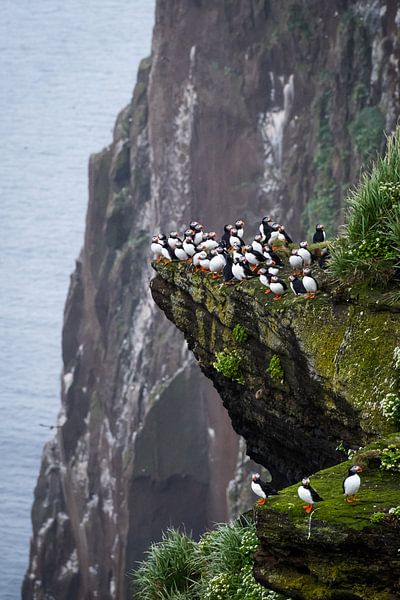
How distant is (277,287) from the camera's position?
780 inches

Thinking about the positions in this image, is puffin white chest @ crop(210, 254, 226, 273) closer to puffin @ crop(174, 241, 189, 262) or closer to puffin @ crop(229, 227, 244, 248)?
puffin @ crop(229, 227, 244, 248)

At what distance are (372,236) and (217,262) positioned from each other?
374cm

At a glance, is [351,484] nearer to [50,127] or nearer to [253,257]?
[253,257]

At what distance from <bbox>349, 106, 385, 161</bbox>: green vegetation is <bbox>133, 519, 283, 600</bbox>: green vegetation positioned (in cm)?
2194

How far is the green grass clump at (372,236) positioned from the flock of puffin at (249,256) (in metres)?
0.69

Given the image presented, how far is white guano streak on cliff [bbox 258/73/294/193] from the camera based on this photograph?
168ft

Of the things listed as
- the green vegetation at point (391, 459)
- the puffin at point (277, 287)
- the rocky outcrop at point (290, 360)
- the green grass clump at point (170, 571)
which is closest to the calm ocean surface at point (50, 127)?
the green grass clump at point (170, 571)

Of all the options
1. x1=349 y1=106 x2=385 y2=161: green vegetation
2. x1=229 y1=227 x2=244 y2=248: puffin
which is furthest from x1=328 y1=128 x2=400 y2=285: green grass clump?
x1=349 y1=106 x2=385 y2=161: green vegetation

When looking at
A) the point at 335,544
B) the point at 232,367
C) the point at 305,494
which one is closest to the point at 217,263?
the point at 232,367

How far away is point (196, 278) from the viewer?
2253 centimetres

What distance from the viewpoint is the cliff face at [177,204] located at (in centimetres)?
4603

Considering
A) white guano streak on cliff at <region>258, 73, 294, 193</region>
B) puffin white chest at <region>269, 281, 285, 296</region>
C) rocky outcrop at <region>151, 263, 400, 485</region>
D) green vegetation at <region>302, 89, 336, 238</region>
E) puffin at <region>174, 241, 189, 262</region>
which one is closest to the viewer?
rocky outcrop at <region>151, 263, 400, 485</region>

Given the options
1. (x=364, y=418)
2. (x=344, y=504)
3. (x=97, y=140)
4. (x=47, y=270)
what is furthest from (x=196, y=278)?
(x=97, y=140)

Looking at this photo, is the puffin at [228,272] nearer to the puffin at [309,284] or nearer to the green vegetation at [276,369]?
the green vegetation at [276,369]
